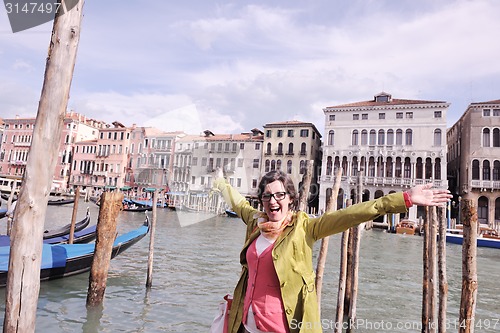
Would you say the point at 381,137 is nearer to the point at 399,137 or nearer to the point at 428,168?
the point at 399,137

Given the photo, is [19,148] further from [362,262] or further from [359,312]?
[359,312]

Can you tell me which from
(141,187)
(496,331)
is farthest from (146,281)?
(141,187)

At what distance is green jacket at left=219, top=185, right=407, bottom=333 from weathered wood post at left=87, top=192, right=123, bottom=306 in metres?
4.18

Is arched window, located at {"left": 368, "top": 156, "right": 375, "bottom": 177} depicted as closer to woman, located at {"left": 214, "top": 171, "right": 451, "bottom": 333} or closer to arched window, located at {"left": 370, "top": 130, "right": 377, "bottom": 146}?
Answer: arched window, located at {"left": 370, "top": 130, "right": 377, "bottom": 146}

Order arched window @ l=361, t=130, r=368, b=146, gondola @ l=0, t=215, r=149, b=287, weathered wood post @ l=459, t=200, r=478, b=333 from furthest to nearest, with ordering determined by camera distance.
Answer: arched window @ l=361, t=130, r=368, b=146, gondola @ l=0, t=215, r=149, b=287, weathered wood post @ l=459, t=200, r=478, b=333

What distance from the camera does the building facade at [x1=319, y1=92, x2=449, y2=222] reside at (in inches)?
1077

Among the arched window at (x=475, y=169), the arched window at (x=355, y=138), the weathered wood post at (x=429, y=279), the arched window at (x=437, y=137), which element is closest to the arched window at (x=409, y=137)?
the arched window at (x=437, y=137)

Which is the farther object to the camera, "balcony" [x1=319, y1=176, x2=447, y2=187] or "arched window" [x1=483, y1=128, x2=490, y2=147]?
"balcony" [x1=319, y1=176, x2=447, y2=187]

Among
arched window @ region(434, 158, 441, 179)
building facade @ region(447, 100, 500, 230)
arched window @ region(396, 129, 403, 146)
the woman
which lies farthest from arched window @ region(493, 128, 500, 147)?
the woman

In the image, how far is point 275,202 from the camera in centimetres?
198

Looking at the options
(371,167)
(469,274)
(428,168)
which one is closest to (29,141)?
(371,167)

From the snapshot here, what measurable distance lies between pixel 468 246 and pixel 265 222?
2.56 meters

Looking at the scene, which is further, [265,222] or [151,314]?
[151,314]

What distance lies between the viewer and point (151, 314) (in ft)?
18.1
